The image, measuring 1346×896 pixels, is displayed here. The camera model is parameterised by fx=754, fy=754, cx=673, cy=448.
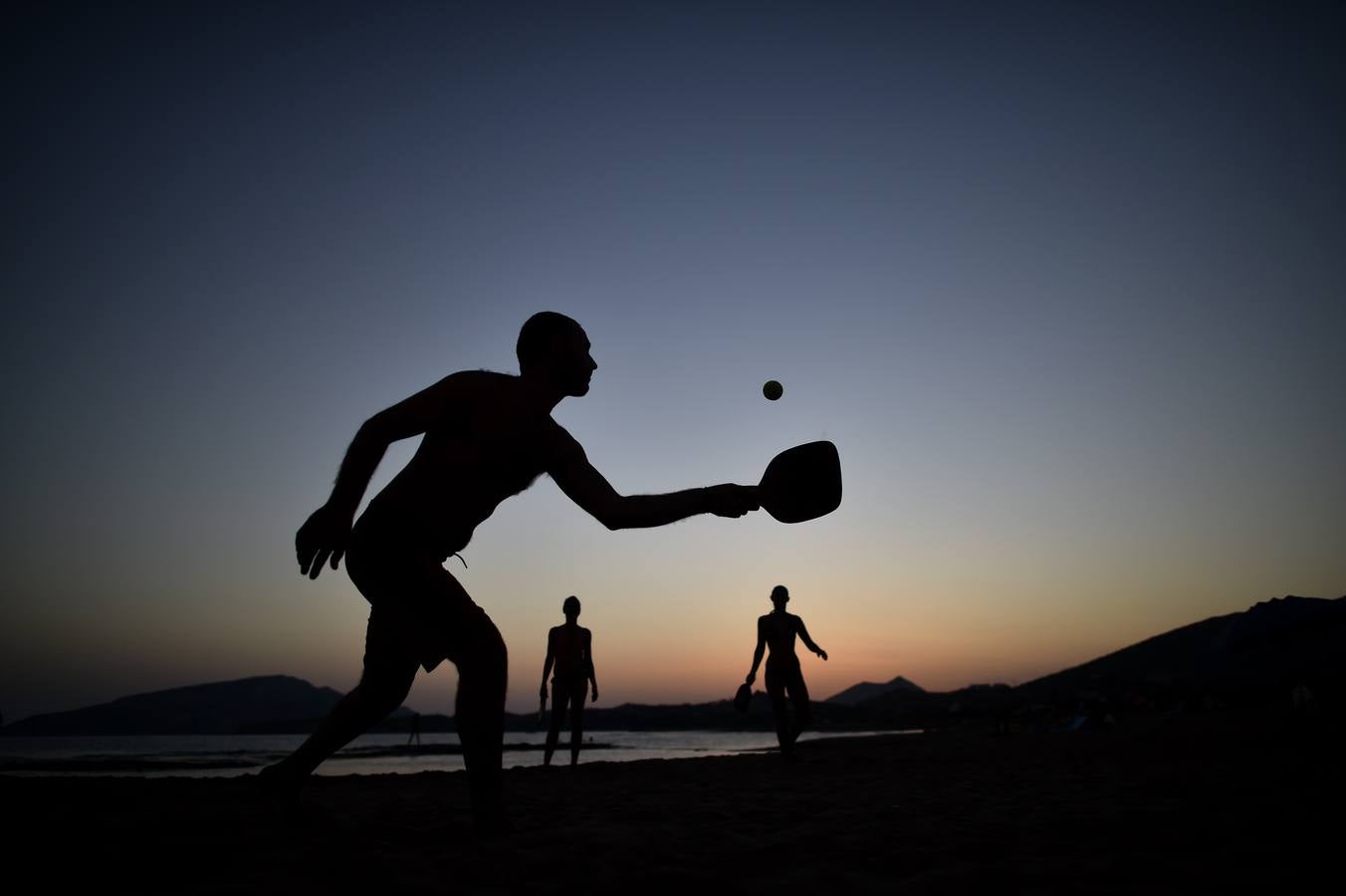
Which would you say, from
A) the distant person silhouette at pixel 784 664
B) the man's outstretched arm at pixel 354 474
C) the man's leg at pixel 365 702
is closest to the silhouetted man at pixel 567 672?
the distant person silhouette at pixel 784 664

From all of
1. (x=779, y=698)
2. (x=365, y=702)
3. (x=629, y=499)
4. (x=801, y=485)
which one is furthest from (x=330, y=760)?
(x=801, y=485)

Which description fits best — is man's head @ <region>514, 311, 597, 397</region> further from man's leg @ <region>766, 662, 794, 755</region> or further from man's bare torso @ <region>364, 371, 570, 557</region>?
man's leg @ <region>766, 662, 794, 755</region>

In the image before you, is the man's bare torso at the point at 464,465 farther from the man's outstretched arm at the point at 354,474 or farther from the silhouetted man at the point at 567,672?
the silhouetted man at the point at 567,672

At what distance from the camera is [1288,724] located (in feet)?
38.5

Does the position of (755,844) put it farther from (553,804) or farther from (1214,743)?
(1214,743)

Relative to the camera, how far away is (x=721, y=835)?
3312 millimetres

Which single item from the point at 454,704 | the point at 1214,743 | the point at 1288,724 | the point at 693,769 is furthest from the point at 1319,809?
the point at 1288,724

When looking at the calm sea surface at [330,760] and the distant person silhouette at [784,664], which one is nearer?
the distant person silhouette at [784,664]

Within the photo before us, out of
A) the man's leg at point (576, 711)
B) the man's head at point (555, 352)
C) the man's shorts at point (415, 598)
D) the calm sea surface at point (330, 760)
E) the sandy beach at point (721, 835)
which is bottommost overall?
the calm sea surface at point (330, 760)

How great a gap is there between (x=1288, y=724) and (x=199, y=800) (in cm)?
1454

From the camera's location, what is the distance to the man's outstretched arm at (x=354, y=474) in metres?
2.89

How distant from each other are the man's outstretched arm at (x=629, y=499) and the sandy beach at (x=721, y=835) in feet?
4.21

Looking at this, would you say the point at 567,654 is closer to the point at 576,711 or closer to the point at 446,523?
the point at 576,711

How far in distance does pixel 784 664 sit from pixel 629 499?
283 inches
